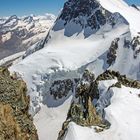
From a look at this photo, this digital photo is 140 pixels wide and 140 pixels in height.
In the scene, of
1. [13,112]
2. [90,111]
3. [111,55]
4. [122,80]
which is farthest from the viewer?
[111,55]

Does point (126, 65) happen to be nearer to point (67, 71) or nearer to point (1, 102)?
point (67, 71)

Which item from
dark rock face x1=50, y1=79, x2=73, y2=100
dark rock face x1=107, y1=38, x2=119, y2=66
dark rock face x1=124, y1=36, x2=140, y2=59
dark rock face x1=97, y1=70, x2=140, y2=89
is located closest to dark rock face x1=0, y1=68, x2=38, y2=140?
dark rock face x1=97, y1=70, x2=140, y2=89

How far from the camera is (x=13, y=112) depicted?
4597 cm

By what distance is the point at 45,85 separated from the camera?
18638 centimetres

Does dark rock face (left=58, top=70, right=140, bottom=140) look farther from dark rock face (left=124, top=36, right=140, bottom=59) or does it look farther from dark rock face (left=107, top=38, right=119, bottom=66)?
dark rock face (left=107, top=38, right=119, bottom=66)

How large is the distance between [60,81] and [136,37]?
41.3 m

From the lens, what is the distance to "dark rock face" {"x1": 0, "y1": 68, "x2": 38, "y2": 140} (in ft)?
139

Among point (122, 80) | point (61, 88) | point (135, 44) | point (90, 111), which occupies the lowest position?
point (90, 111)

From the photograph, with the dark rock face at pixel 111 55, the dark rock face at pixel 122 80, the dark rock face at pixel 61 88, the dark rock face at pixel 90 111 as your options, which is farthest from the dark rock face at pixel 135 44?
the dark rock face at pixel 90 111

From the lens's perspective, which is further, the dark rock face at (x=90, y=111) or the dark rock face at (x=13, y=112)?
the dark rock face at (x=90, y=111)

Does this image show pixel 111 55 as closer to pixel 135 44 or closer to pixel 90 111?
pixel 135 44

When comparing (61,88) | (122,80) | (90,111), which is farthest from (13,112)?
(61,88)

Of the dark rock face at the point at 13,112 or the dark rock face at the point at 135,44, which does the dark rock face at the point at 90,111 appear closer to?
the dark rock face at the point at 13,112

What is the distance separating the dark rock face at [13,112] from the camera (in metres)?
42.3
